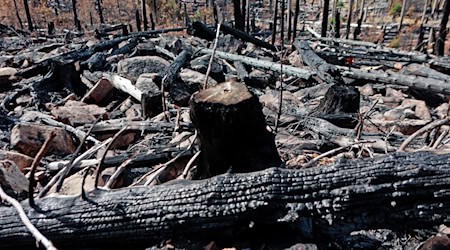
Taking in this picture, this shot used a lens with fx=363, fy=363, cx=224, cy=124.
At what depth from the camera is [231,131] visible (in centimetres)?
208

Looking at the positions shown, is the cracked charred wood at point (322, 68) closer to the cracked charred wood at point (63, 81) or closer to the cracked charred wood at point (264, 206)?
the cracked charred wood at point (63, 81)

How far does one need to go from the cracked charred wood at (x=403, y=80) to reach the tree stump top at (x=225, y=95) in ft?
15.9

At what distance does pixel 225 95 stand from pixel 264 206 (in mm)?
682

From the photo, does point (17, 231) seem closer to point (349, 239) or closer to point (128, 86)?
point (349, 239)

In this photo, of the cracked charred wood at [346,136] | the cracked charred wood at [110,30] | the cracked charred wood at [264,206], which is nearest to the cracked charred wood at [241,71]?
the cracked charred wood at [346,136]

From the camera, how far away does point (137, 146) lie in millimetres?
3527

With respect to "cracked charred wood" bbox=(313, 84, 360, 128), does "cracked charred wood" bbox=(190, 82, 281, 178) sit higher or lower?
higher

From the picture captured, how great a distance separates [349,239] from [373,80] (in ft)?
17.0

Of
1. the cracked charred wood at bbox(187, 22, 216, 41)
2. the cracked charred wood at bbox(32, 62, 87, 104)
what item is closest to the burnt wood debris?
the cracked charred wood at bbox(32, 62, 87, 104)

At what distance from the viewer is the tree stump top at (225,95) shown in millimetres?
2041

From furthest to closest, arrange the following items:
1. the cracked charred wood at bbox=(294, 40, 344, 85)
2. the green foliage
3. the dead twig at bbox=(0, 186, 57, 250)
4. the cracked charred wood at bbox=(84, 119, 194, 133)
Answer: the green foliage, the cracked charred wood at bbox=(294, 40, 344, 85), the cracked charred wood at bbox=(84, 119, 194, 133), the dead twig at bbox=(0, 186, 57, 250)

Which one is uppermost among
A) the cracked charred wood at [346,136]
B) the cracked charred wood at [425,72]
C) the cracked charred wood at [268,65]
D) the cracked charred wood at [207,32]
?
the cracked charred wood at [207,32]

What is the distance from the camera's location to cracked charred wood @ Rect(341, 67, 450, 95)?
5742 mm

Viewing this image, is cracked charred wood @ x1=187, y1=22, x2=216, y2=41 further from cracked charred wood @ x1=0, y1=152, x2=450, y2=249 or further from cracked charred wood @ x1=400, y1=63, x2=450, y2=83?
cracked charred wood @ x1=0, y1=152, x2=450, y2=249
